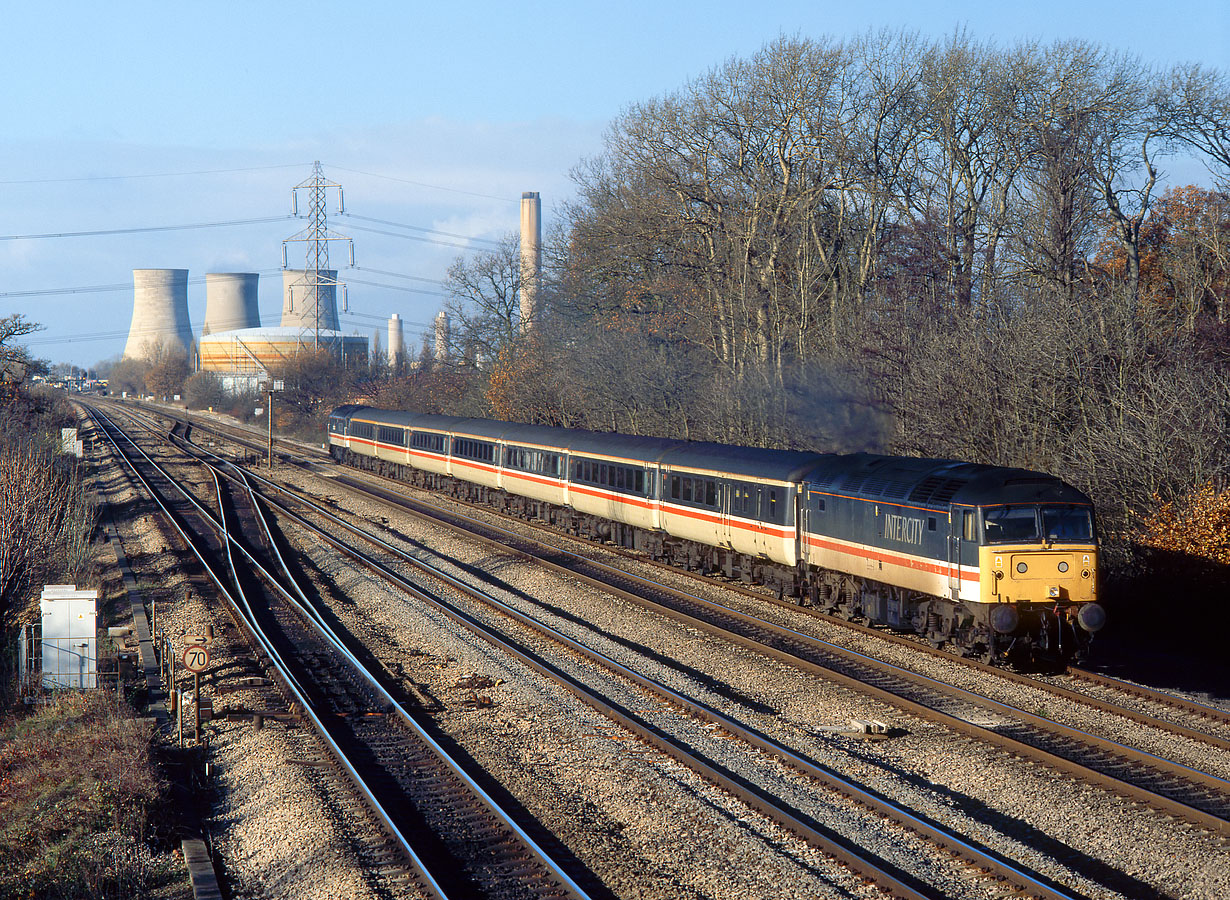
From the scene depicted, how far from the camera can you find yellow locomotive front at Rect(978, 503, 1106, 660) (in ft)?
50.3

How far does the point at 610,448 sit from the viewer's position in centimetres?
2886

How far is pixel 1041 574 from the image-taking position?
15469mm

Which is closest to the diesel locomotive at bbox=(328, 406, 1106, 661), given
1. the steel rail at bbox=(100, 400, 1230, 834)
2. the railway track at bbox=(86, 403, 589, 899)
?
the steel rail at bbox=(100, 400, 1230, 834)

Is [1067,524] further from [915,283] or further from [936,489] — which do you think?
[915,283]

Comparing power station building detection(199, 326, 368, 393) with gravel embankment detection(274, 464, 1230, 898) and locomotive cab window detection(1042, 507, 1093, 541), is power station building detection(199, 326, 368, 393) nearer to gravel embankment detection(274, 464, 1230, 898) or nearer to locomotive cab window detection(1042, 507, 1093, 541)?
gravel embankment detection(274, 464, 1230, 898)

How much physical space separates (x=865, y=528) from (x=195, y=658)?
10.4 m

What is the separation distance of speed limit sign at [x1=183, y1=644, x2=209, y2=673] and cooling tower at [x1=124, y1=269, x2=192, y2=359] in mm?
140161

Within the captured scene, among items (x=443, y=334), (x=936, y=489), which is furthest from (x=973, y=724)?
(x=443, y=334)

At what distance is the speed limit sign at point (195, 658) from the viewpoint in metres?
13.6

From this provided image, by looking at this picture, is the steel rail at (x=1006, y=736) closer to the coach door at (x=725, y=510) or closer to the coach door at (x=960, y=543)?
the coach door at (x=960, y=543)

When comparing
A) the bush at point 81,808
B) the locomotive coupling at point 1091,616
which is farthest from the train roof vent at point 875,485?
the bush at point 81,808

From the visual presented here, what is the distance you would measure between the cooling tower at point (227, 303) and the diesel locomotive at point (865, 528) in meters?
106

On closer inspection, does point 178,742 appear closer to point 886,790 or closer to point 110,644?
point 110,644

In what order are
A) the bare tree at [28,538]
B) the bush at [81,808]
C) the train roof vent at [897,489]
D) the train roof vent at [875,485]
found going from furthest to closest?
the bare tree at [28,538] < the train roof vent at [875,485] < the train roof vent at [897,489] < the bush at [81,808]
